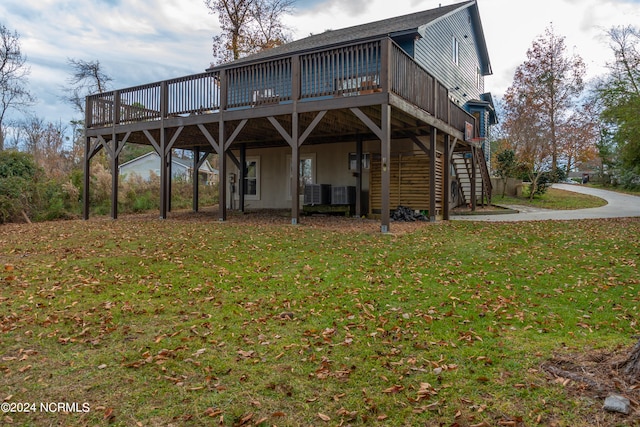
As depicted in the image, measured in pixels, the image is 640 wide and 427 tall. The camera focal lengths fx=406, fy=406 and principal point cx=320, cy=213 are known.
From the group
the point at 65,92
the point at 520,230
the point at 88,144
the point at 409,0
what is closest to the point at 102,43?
the point at 65,92

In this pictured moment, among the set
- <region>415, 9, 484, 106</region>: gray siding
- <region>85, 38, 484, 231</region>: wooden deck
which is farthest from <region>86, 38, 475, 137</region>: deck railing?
<region>415, 9, 484, 106</region>: gray siding

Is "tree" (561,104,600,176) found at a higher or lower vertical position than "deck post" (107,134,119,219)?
higher

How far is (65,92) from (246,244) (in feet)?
84.9

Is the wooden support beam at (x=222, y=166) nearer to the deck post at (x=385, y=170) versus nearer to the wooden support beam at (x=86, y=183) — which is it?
the deck post at (x=385, y=170)

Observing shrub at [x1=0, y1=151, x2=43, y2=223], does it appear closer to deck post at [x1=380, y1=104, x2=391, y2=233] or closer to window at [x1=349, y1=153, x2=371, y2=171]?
window at [x1=349, y1=153, x2=371, y2=171]

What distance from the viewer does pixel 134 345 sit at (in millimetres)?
3473

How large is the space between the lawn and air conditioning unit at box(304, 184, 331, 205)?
6.15m

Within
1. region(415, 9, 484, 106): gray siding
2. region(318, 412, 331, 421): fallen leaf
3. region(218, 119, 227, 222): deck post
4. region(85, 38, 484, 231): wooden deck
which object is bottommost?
region(318, 412, 331, 421): fallen leaf

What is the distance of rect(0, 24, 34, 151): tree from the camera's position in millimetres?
21391

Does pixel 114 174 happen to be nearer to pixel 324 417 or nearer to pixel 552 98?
pixel 324 417

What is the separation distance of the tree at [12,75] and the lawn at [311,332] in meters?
20.0

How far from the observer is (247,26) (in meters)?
26.4

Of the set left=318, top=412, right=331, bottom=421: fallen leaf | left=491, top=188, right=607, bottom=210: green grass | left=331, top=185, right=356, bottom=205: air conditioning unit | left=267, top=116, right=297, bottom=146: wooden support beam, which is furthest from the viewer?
left=491, top=188, right=607, bottom=210: green grass

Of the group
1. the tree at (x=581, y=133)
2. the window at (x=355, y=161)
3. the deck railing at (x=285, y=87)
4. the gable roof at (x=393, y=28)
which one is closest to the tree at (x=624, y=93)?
the deck railing at (x=285, y=87)
